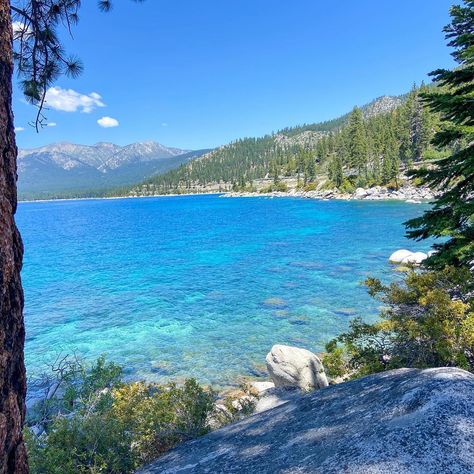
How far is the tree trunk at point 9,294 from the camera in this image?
316cm

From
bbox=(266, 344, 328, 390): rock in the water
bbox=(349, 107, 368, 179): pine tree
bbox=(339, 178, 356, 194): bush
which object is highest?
bbox=(349, 107, 368, 179): pine tree

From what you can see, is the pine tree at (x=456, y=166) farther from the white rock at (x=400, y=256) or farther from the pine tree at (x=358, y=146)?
the pine tree at (x=358, y=146)

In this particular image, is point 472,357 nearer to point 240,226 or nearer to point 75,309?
point 75,309

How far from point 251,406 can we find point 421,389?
20.4 feet

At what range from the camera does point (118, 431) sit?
23.7 feet

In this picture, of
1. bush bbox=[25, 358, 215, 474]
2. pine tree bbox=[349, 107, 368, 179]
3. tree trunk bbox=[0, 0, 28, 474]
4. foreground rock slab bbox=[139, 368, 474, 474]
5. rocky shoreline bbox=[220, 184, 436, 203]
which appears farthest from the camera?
pine tree bbox=[349, 107, 368, 179]

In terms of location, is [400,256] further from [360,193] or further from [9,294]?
[360,193]

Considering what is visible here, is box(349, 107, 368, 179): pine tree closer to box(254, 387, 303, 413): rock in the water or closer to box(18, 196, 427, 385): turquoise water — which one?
box(18, 196, 427, 385): turquoise water

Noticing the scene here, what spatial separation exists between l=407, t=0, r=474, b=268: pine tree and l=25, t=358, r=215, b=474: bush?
27.2 feet

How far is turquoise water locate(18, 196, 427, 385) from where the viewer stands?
1819 cm

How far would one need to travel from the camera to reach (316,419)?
201 inches

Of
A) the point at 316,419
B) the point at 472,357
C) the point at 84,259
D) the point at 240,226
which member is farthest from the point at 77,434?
the point at 240,226

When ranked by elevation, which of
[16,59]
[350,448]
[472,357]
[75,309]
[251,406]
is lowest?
[75,309]

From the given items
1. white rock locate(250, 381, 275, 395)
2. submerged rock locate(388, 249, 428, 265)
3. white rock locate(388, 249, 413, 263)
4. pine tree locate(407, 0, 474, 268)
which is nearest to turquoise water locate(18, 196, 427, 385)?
white rock locate(388, 249, 413, 263)
